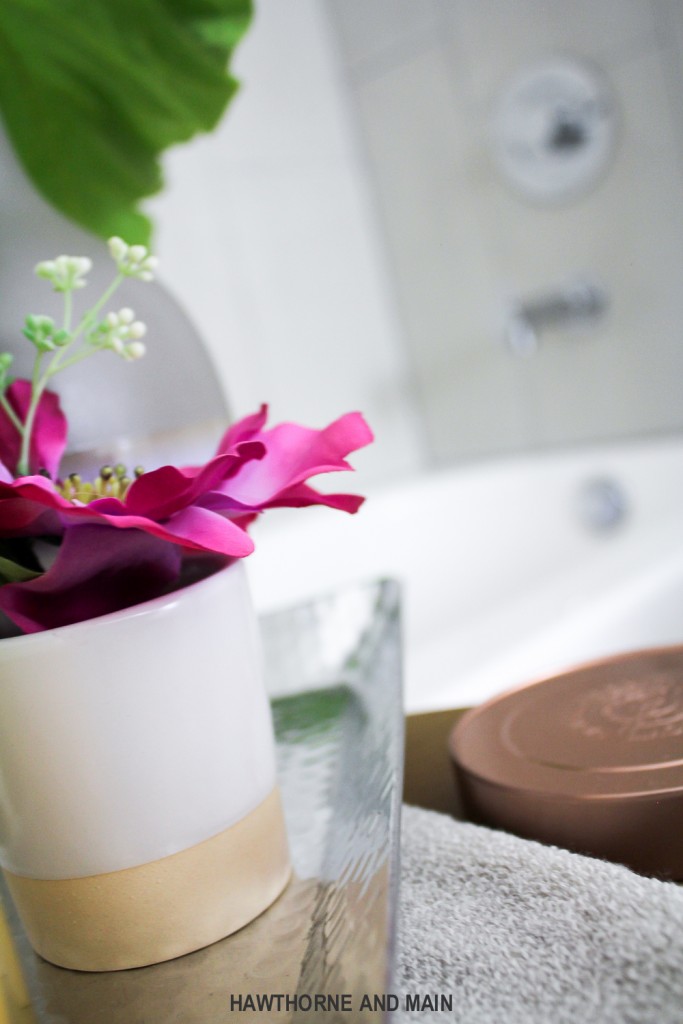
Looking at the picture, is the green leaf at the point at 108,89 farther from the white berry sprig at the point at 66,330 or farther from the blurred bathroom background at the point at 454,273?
the blurred bathroom background at the point at 454,273

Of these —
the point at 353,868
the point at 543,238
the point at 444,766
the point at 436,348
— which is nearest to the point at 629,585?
the point at 444,766

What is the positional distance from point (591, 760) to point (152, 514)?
14 centimetres

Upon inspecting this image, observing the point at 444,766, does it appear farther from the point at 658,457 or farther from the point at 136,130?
the point at 658,457

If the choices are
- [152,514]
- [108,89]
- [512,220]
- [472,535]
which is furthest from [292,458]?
[512,220]

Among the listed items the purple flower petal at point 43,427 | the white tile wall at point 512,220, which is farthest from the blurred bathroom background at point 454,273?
the purple flower petal at point 43,427

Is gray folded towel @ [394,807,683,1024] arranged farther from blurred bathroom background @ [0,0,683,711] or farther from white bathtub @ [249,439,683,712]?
blurred bathroom background @ [0,0,683,711]

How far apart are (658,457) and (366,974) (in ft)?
4.30

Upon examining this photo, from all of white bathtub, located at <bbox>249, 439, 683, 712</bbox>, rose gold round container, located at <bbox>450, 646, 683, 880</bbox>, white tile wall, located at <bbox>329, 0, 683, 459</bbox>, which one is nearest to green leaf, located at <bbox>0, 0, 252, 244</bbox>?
rose gold round container, located at <bbox>450, 646, 683, 880</bbox>

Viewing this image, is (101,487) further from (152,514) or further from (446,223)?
(446,223)

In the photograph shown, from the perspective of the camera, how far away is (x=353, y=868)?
0.80ft

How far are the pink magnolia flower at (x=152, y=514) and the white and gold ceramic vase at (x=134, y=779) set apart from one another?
14 mm

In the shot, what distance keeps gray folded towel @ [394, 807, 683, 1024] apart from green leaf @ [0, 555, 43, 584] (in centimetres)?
13

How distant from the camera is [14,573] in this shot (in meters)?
0.23

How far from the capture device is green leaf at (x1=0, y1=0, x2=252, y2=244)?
42 cm
